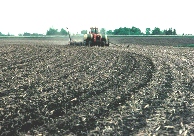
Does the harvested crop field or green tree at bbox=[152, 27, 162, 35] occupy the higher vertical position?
green tree at bbox=[152, 27, 162, 35]

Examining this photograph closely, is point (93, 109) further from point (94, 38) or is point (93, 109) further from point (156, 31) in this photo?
point (156, 31)

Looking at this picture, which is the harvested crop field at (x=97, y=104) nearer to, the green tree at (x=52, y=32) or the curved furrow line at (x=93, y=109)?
the curved furrow line at (x=93, y=109)

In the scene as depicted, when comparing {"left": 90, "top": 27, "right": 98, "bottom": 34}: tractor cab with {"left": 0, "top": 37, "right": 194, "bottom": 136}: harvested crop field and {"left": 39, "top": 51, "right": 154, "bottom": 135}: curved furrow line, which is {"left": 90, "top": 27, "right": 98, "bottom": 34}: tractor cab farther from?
{"left": 39, "top": 51, "right": 154, "bottom": 135}: curved furrow line

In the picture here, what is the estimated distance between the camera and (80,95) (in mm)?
9922

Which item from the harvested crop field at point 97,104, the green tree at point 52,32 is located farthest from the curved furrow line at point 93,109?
the green tree at point 52,32

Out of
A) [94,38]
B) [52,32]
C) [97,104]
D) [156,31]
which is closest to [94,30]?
[94,38]

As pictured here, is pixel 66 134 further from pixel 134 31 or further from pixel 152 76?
pixel 134 31

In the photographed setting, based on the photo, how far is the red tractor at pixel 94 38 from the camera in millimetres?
35500

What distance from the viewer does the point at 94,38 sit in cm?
3553

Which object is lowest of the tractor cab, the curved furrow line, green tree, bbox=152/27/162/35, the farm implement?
the curved furrow line

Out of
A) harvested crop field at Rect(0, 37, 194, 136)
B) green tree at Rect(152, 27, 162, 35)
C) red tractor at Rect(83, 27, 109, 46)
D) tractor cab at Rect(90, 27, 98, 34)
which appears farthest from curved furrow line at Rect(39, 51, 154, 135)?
green tree at Rect(152, 27, 162, 35)

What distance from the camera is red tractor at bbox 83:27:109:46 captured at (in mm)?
35500

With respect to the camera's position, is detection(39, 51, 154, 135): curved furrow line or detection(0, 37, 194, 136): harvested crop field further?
detection(39, 51, 154, 135): curved furrow line

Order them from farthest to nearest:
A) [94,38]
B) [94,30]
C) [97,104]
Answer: [94,30], [94,38], [97,104]
